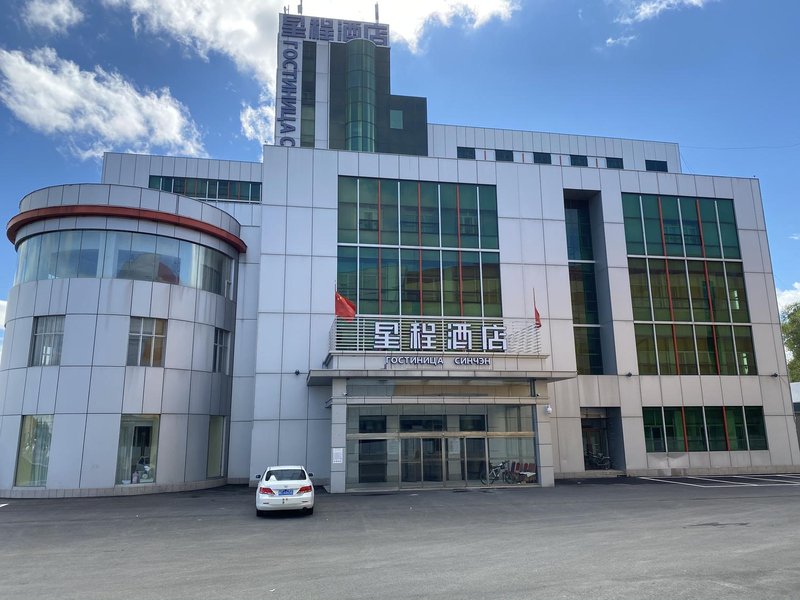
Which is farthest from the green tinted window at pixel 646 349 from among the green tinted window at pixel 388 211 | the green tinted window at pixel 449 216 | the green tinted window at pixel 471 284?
the green tinted window at pixel 388 211

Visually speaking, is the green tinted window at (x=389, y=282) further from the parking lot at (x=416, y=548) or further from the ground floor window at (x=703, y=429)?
the ground floor window at (x=703, y=429)

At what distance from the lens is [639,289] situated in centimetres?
3114

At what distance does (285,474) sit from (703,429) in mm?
22309

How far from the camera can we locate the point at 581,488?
2386 centimetres

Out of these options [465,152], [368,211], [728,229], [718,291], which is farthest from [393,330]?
[465,152]

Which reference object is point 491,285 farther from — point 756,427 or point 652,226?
point 756,427

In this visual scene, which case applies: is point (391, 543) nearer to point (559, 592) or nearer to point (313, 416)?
point (559, 592)

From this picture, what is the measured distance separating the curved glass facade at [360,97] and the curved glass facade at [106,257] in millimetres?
22563

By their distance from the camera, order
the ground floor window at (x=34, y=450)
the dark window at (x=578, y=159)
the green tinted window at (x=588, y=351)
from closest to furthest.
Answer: the ground floor window at (x=34, y=450)
the green tinted window at (x=588, y=351)
the dark window at (x=578, y=159)

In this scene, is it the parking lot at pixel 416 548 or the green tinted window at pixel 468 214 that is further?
the green tinted window at pixel 468 214

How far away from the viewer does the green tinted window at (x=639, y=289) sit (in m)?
30.8

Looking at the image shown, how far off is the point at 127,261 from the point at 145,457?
8.33 m

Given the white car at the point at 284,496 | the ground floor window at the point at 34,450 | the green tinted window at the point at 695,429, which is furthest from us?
the green tinted window at the point at 695,429

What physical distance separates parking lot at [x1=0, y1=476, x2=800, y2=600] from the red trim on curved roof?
1172 centimetres
